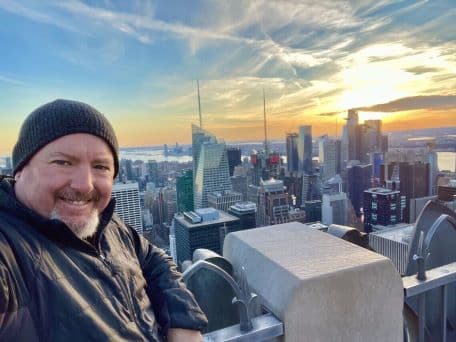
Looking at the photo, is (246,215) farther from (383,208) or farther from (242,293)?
(242,293)

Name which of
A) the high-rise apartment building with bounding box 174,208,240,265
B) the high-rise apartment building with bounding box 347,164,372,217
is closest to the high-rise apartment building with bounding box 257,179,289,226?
the high-rise apartment building with bounding box 347,164,372,217

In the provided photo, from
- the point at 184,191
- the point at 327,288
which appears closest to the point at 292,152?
the point at 184,191

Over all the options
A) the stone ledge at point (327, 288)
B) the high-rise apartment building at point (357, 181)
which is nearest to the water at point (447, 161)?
the high-rise apartment building at point (357, 181)

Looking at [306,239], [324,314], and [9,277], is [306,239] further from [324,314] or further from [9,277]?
[9,277]

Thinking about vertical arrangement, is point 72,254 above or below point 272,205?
above

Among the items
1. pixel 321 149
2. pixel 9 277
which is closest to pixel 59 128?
pixel 9 277

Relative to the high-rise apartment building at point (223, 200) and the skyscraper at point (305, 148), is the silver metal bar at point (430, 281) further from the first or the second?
the skyscraper at point (305, 148)

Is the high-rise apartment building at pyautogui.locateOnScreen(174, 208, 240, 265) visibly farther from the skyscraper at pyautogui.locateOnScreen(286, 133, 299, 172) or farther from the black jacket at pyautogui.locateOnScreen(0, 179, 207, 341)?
the skyscraper at pyautogui.locateOnScreen(286, 133, 299, 172)
